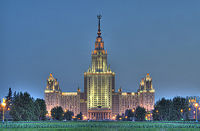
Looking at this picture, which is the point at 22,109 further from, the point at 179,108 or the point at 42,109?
the point at 179,108

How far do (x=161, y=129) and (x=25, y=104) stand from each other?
57431 mm

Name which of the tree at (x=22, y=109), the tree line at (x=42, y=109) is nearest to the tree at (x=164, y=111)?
the tree line at (x=42, y=109)

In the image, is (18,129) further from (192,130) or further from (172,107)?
(172,107)

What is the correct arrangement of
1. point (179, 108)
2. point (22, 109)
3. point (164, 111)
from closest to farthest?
point (22, 109)
point (179, 108)
point (164, 111)

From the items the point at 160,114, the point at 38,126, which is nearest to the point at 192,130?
the point at 38,126

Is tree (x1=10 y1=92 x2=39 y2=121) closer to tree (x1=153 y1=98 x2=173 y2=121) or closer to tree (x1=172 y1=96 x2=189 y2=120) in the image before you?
tree (x1=153 y1=98 x2=173 y2=121)

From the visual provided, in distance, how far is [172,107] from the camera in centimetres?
15300

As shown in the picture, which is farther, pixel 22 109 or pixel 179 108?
pixel 179 108

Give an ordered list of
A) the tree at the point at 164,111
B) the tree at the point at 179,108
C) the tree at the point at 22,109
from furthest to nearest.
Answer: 1. the tree at the point at 164,111
2. the tree at the point at 179,108
3. the tree at the point at 22,109

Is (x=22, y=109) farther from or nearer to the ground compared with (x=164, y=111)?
farther from the ground

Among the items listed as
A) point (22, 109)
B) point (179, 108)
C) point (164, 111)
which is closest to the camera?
point (22, 109)

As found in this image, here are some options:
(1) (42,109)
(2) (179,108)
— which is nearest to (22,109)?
(1) (42,109)

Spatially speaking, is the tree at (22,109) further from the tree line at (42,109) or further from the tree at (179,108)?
the tree at (179,108)

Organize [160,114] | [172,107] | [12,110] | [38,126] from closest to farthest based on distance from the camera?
[38,126]
[12,110]
[172,107]
[160,114]
